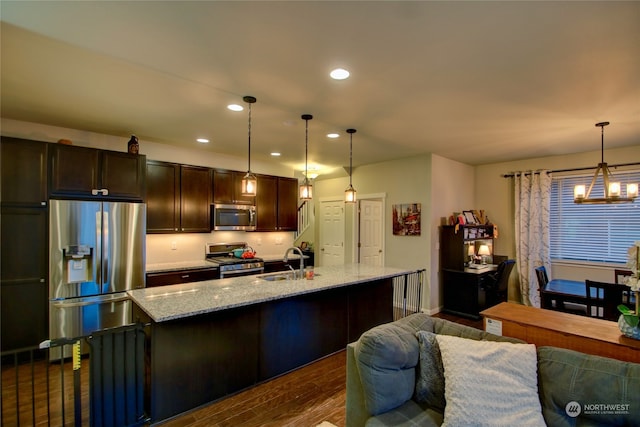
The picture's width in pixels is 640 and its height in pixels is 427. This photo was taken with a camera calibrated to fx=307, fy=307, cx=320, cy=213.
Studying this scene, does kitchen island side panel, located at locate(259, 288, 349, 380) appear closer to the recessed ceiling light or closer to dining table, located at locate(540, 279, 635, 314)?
the recessed ceiling light

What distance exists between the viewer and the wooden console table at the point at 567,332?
1835mm

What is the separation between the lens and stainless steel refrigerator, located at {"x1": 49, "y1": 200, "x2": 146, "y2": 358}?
10.9 ft

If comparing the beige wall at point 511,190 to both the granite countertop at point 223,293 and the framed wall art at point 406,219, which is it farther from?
the granite countertop at point 223,293

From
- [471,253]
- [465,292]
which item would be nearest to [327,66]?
[465,292]

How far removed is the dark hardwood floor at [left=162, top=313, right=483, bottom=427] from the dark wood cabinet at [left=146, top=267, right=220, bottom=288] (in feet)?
6.70

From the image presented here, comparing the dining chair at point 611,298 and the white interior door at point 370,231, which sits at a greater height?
the white interior door at point 370,231

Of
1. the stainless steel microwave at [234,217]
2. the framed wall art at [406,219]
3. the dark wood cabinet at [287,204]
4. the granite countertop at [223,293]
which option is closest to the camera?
the granite countertop at [223,293]

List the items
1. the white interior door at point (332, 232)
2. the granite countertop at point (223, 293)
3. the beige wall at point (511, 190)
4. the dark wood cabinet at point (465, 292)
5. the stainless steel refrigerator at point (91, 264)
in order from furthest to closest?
the white interior door at point (332, 232) → the dark wood cabinet at point (465, 292) → the beige wall at point (511, 190) → the stainless steel refrigerator at point (91, 264) → the granite countertop at point (223, 293)

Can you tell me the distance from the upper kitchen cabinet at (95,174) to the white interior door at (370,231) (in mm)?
3911

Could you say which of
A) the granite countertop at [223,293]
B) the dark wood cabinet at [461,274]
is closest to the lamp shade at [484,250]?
the dark wood cabinet at [461,274]

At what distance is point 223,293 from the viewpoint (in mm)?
2707

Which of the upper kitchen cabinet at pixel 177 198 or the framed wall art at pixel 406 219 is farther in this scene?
the framed wall art at pixel 406 219

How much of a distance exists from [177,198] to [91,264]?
149 cm

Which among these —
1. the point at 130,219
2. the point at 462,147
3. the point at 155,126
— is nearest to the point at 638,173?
the point at 462,147
